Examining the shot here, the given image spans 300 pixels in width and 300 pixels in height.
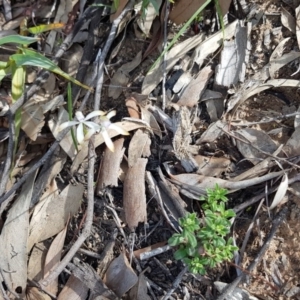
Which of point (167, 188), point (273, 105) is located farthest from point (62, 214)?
point (273, 105)

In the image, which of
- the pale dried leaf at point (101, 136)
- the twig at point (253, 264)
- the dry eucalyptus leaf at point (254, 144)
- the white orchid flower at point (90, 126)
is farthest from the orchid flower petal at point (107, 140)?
the twig at point (253, 264)

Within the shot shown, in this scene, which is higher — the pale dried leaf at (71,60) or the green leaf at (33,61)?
the green leaf at (33,61)

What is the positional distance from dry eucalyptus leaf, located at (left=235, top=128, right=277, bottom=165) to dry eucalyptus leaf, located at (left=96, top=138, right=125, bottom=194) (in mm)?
410

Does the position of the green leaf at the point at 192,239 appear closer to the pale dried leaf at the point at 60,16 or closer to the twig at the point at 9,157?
the twig at the point at 9,157

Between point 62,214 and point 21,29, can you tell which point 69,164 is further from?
point 21,29

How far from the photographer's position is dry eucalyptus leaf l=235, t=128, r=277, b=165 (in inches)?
66.2

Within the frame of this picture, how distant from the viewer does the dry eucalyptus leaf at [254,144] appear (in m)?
1.68

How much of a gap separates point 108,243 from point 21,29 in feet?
2.66

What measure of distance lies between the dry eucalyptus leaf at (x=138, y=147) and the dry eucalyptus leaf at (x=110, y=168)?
0.04 meters

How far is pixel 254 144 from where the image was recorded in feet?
5.54

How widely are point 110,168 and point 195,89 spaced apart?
1.33 ft

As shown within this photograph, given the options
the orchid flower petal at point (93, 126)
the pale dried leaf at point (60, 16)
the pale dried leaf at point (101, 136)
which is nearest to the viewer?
the orchid flower petal at point (93, 126)

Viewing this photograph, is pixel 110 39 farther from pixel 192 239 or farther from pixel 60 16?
pixel 192 239

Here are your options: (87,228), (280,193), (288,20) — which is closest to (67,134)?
(87,228)
